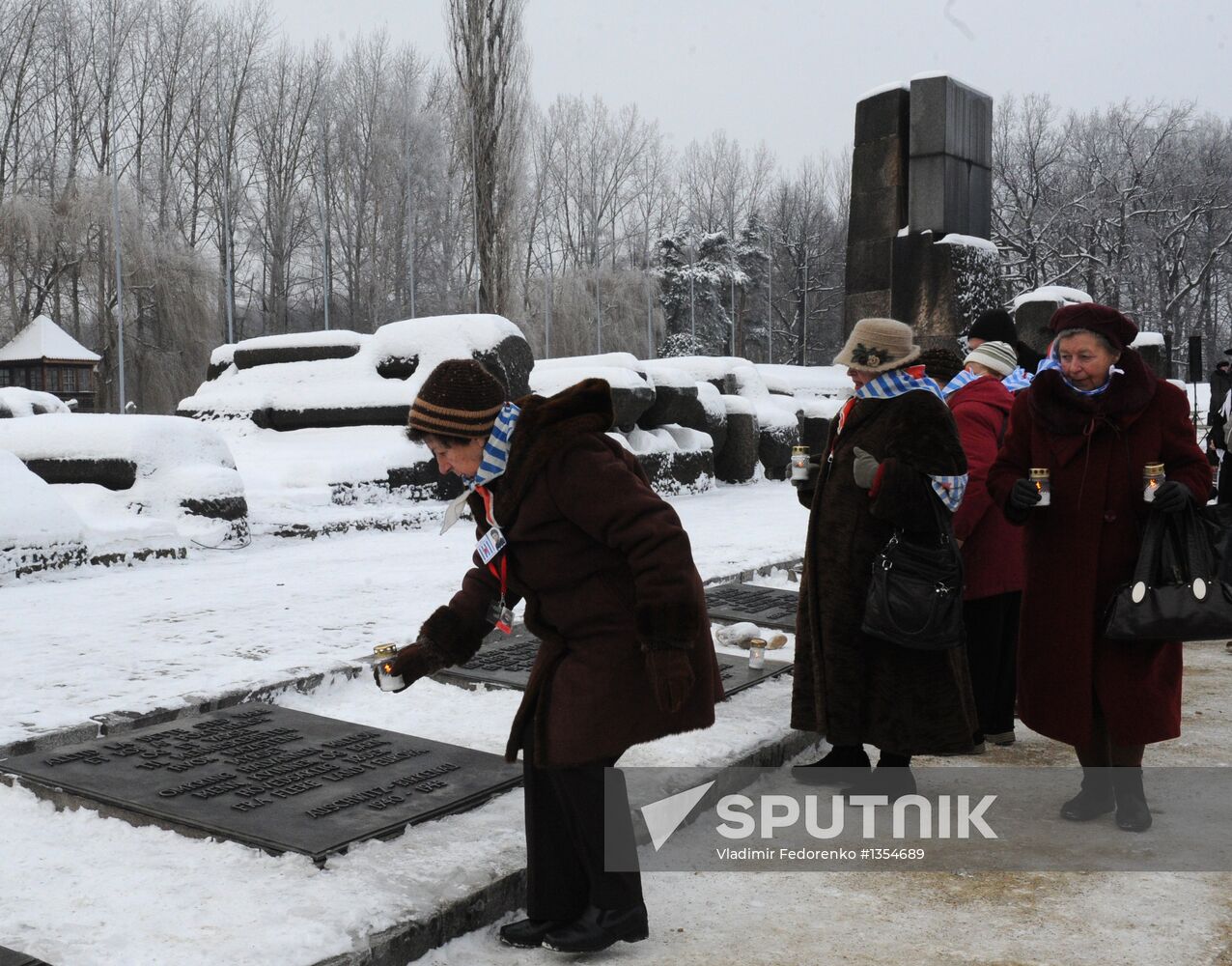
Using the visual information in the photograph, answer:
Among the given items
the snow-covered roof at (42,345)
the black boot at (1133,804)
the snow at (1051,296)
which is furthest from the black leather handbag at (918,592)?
the snow-covered roof at (42,345)

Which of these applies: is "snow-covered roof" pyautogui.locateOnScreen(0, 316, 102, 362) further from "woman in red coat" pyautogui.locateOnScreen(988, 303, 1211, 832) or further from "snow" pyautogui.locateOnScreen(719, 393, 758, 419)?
"woman in red coat" pyautogui.locateOnScreen(988, 303, 1211, 832)

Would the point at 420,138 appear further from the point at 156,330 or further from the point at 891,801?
the point at 891,801

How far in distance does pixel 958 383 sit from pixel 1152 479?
134cm

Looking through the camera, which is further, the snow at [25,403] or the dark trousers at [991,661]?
the snow at [25,403]

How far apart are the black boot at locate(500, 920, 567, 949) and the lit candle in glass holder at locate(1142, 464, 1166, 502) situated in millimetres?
2140

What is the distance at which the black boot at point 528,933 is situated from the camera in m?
2.87

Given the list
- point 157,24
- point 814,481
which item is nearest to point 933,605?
point 814,481

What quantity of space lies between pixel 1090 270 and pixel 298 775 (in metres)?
43.6

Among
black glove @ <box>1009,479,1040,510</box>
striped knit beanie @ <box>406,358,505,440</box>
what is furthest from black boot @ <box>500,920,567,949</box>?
black glove @ <box>1009,479,1040,510</box>

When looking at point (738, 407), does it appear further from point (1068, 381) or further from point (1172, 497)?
point (1172, 497)

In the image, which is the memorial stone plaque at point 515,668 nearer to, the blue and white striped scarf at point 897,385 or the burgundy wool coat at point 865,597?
the burgundy wool coat at point 865,597

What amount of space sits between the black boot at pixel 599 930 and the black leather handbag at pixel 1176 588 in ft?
5.68

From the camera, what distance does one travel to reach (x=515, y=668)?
536 centimetres

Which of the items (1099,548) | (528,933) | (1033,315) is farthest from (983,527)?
(1033,315)
